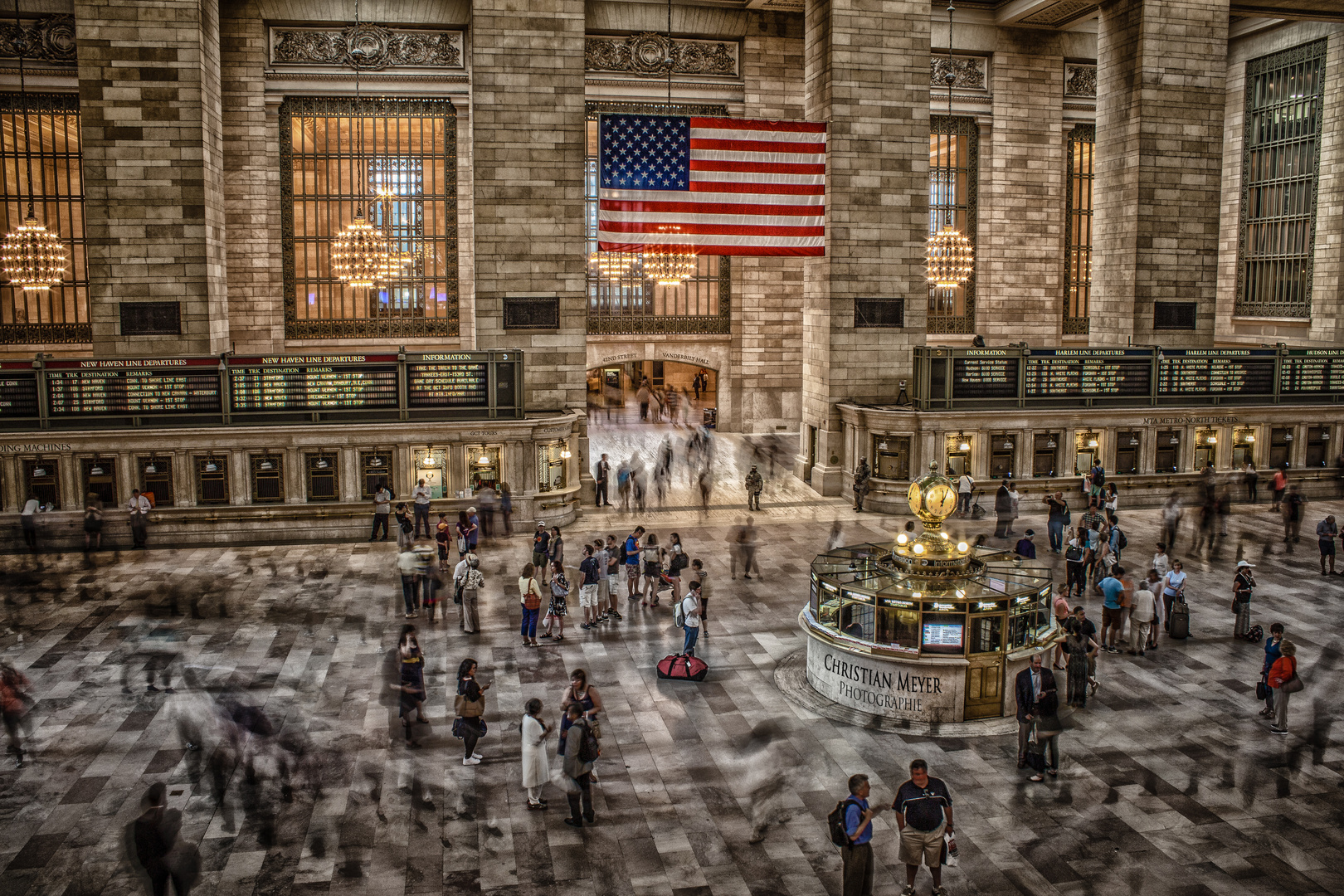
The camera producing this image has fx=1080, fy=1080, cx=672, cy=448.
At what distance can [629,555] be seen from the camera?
1908cm

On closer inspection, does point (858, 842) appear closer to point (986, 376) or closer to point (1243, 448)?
point (986, 376)

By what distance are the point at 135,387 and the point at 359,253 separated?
8.08m

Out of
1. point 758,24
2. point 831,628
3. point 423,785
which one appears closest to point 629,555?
point 831,628

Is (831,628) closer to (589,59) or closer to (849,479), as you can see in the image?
(849,479)

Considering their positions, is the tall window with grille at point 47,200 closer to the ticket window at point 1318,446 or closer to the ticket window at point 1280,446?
the ticket window at point 1280,446

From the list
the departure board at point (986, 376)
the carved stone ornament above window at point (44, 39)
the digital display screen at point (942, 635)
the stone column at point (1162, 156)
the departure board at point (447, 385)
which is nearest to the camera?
the digital display screen at point (942, 635)

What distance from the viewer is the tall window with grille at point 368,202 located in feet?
108

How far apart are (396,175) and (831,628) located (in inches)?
Result: 969

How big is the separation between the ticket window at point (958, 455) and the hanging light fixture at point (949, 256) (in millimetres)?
8119

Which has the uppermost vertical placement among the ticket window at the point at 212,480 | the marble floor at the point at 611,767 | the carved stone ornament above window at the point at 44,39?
the carved stone ornament above window at the point at 44,39

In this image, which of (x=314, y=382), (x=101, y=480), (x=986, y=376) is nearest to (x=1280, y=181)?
(x=986, y=376)

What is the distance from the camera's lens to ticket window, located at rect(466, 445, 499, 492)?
24.2m

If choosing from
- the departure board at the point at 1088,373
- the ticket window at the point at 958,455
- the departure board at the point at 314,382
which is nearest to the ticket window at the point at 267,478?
the departure board at the point at 314,382

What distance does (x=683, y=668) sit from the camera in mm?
15328
